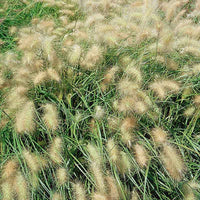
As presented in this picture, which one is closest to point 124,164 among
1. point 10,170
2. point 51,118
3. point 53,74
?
point 51,118

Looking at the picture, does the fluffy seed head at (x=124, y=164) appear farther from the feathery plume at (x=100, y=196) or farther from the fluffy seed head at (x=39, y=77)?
the fluffy seed head at (x=39, y=77)

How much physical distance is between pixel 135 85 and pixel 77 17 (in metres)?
2.09

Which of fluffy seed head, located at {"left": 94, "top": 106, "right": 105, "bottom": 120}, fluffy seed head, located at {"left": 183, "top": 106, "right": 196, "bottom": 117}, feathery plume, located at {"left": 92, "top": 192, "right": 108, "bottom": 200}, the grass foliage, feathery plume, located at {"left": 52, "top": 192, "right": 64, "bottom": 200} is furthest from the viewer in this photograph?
fluffy seed head, located at {"left": 183, "top": 106, "right": 196, "bottom": 117}

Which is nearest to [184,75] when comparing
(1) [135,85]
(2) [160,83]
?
(2) [160,83]

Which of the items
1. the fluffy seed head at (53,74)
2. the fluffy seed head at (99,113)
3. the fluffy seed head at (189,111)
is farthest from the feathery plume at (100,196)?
the fluffy seed head at (189,111)

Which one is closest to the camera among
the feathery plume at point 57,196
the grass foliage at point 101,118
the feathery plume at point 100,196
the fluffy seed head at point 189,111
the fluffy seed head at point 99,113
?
→ the feathery plume at point 100,196

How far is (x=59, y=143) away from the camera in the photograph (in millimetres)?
1814

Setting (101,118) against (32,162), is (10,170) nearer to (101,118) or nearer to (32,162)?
(32,162)

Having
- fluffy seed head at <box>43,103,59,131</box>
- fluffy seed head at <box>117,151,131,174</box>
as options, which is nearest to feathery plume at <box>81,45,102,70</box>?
fluffy seed head at <box>43,103,59,131</box>

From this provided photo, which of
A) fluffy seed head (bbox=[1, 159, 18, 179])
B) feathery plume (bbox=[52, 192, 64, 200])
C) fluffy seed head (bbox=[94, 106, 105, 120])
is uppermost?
fluffy seed head (bbox=[94, 106, 105, 120])

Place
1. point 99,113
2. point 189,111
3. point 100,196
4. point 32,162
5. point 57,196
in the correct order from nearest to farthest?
point 100,196 → point 57,196 → point 32,162 → point 99,113 → point 189,111

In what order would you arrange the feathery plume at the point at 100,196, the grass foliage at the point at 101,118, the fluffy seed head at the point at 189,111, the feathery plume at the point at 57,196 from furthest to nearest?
the fluffy seed head at the point at 189,111
the grass foliage at the point at 101,118
the feathery plume at the point at 57,196
the feathery plume at the point at 100,196

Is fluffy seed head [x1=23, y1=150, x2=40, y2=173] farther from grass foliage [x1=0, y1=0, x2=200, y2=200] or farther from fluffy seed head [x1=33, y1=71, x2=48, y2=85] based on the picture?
fluffy seed head [x1=33, y1=71, x2=48, y2=85]

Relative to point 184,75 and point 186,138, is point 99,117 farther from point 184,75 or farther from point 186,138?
point 184,75
